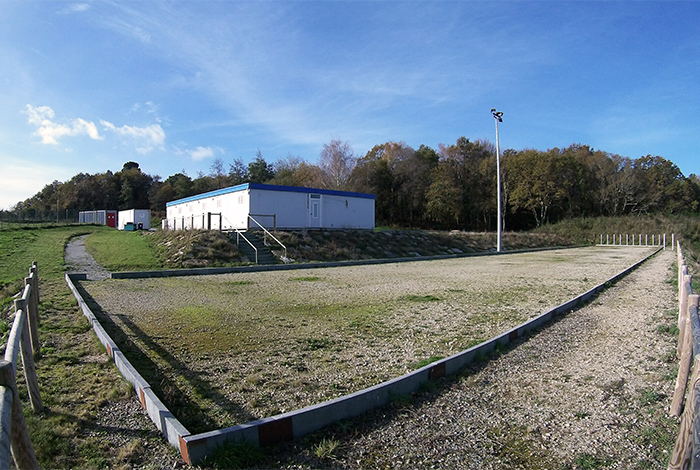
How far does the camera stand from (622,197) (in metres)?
49.8

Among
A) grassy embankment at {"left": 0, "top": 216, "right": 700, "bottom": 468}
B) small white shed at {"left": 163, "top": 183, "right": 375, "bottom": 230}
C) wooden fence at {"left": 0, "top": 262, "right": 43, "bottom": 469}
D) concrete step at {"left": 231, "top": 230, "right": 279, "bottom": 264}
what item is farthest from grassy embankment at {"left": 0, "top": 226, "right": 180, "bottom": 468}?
small white shed at {"left": 163, "top": 183, "right": 375, "bottom": 230}

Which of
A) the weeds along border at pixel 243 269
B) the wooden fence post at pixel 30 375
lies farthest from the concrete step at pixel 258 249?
the wooden fence post at pixel 30 375

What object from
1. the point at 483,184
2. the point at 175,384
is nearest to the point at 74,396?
the point at 175,384

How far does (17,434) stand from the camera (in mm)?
2238

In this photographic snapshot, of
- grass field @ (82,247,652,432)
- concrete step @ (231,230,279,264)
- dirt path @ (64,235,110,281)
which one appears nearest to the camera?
grass field @ (82,247,652,432)

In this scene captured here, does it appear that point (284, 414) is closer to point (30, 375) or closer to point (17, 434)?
point (17, 434)

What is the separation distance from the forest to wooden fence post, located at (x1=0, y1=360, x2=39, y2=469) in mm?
41934

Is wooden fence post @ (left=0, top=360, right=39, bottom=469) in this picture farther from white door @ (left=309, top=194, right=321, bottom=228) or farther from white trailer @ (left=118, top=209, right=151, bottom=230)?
white trailer @ (left=118, top=209, right=151, bottom=230)

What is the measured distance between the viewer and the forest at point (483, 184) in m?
46.9

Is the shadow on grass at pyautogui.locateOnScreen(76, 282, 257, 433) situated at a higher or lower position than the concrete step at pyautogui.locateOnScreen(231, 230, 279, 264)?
lower

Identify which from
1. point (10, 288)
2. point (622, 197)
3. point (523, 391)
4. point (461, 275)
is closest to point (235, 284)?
point (10, 288)

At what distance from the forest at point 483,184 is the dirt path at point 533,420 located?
1564 inches

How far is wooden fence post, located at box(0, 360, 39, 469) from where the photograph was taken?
222 centimetres

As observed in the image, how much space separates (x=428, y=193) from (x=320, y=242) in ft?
92.8
